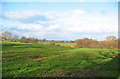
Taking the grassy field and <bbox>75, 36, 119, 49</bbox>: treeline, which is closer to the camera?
the grassy field

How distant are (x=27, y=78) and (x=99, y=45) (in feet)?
132

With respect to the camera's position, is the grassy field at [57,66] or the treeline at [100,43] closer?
the grassy field at [57,66]

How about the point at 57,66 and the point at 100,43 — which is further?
the point at 100,43

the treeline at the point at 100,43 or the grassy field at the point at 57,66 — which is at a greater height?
the treeline at the point at 100,43

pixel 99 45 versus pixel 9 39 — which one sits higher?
pixel 9 39

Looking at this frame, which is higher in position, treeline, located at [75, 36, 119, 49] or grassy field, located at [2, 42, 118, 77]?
treeline, located at [75, 36, 119, 49]

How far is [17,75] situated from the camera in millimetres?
6246

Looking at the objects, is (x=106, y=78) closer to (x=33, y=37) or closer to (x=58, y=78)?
(x=58, y=78)

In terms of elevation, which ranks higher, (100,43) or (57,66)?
(100,43)

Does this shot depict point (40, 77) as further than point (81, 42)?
No

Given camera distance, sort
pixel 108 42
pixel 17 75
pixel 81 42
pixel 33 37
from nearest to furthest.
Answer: pixel 17 75
pixel 108 42
pixel 81 42
pixel 33 37

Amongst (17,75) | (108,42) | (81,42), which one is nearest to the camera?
(17,75)

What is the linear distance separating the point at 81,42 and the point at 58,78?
39.5m

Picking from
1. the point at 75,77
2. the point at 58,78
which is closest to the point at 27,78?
the point at 58,78
